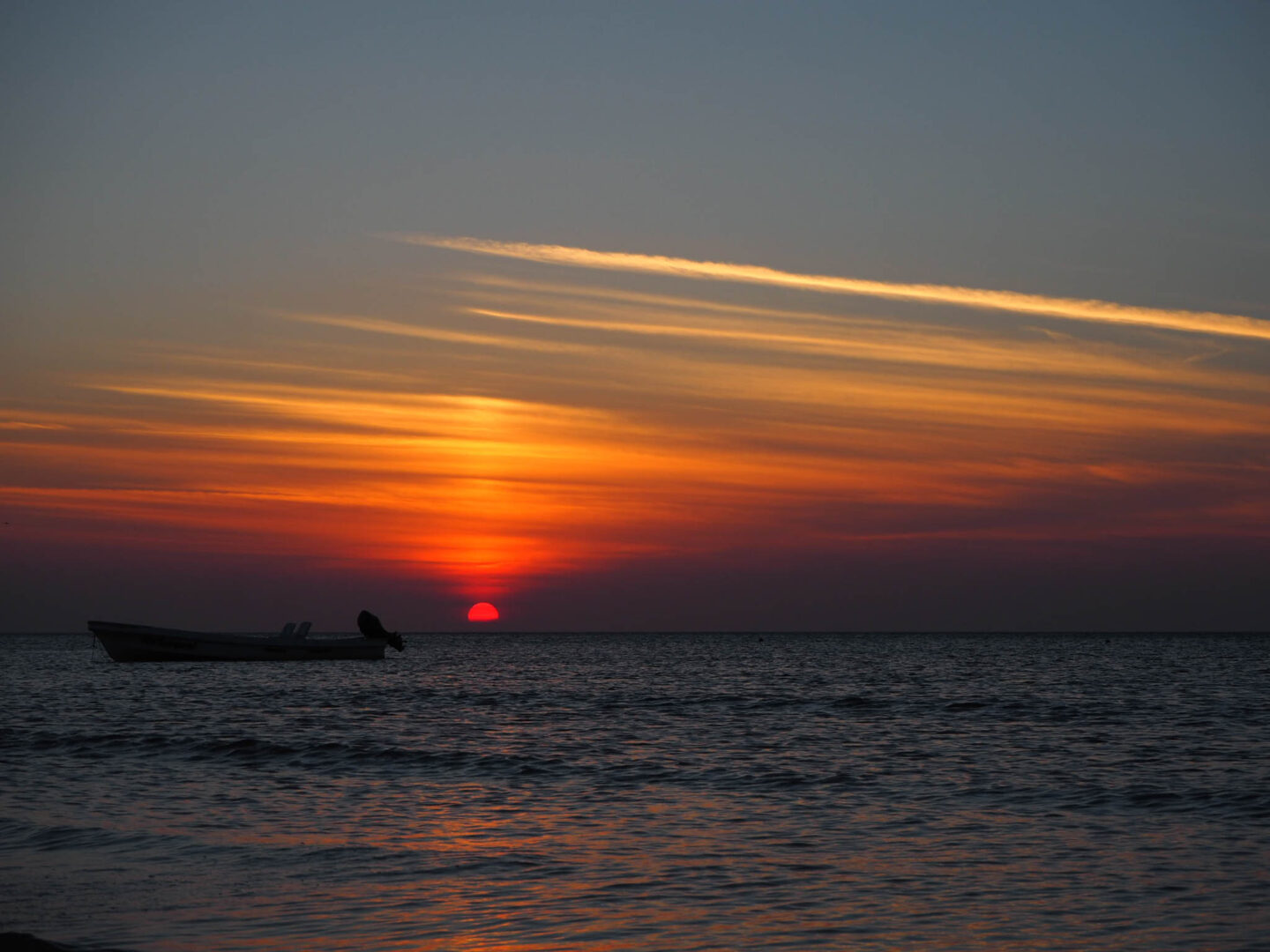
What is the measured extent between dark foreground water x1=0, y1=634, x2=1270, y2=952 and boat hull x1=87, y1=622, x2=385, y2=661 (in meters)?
45.8

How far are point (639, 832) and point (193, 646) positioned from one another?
77.0 metres

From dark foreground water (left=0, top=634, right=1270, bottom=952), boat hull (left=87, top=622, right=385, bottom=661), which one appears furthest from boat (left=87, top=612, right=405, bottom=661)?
dark foreground water (left=0, top=634, right=1270, bottom=952)

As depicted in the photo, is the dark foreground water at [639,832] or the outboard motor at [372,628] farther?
the outboard motor at [372,628]

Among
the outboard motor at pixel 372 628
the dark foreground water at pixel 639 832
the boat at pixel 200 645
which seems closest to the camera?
the dark foreground water at pixel 639 832

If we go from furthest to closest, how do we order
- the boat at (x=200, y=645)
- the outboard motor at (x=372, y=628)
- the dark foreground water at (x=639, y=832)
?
the outboard motor at (x=372, y=628), the boat at (x=200, y=645), the dark foreground water at (x=639, y=832)

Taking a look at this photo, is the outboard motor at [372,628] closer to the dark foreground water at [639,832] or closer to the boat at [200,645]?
the boat at [200,645]

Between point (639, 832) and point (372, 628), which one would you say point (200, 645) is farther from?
point (639, 832)

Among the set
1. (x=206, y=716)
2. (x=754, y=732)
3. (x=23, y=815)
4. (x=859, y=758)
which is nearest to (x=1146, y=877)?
(x=859, y=758)

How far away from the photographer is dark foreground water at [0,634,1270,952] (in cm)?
1338

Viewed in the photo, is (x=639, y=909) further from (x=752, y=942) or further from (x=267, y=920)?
(x=267, y=920)

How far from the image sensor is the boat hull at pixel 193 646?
283 feet

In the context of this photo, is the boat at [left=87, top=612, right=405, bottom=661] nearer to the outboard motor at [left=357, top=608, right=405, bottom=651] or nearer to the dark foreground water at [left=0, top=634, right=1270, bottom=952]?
the outboard motor at [left=357, top=608, right=405, bottom=651]

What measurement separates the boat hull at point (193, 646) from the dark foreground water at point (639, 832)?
4579 centimetres

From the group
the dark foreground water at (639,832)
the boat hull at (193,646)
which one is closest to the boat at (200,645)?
the boat hull at (193,646)
